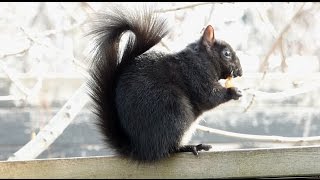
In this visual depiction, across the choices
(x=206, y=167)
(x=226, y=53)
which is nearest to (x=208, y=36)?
(x=226, y=53)

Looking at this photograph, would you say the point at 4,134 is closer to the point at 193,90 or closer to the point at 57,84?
the point at 57,84

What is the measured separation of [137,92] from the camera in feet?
6.21

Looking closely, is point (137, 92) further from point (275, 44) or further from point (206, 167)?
point (275, 44)

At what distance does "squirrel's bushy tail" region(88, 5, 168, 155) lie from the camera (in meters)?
1.87

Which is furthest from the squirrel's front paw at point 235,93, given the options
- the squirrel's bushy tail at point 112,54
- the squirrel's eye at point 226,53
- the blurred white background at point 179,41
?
the blurred white background at point 179,41

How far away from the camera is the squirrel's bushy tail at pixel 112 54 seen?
6.14ft

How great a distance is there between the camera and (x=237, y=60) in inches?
88.4

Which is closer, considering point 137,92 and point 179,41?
point 137,92

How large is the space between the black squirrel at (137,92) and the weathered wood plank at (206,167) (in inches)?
2.6

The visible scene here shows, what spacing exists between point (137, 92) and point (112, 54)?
5.5 inches

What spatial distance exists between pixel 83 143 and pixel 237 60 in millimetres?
1164

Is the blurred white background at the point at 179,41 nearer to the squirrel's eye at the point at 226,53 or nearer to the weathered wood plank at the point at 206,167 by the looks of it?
the squirrel's eye at the point at 226,53

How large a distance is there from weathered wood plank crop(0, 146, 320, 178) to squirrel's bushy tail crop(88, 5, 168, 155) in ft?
0.39

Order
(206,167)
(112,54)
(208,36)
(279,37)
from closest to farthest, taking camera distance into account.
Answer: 1. (206,167)
2. (112,54)
3. (208,36)
4. (279,37)
